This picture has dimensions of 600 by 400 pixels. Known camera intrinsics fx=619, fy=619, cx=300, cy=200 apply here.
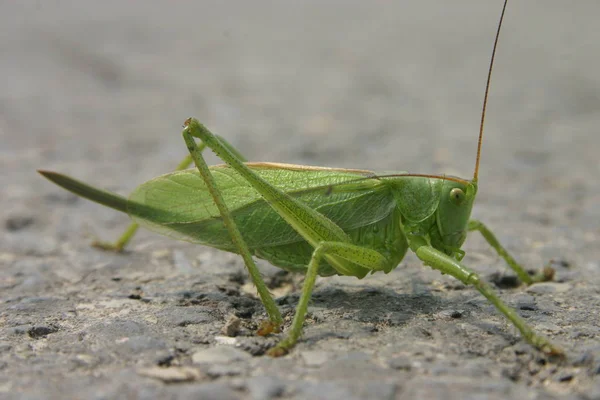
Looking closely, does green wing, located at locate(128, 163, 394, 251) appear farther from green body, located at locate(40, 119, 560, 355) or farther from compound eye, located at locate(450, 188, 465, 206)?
compound eye, located at locate(450, 188, 465, 206)

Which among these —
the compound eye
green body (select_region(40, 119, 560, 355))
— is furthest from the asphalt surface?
the compound eye

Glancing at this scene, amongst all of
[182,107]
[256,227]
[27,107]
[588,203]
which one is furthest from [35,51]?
[588,203]

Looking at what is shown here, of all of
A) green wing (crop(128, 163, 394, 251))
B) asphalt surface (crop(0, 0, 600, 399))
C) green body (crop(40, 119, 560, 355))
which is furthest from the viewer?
green wing (crop(128, 163, 394, 251))

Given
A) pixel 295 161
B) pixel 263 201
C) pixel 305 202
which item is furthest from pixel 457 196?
pixel 295 161

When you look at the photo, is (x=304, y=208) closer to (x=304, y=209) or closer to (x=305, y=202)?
(x=304, y=209)

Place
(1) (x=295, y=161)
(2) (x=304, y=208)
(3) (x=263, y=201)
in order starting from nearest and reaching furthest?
(2) (x=304, y=208) → (3) (x=263, y=201) → (1) (x=295, y=161)

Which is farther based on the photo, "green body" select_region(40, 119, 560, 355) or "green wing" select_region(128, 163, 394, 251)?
"green wing" select_region(128, 163, 394, 251)

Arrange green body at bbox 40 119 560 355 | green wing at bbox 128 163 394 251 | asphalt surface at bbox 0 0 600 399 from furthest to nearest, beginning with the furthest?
1. green wing at bbox 128 163 394 251
2. green body at bbox 40 119 560 355
3. asphalt surface at bbox 0 0 600 399
